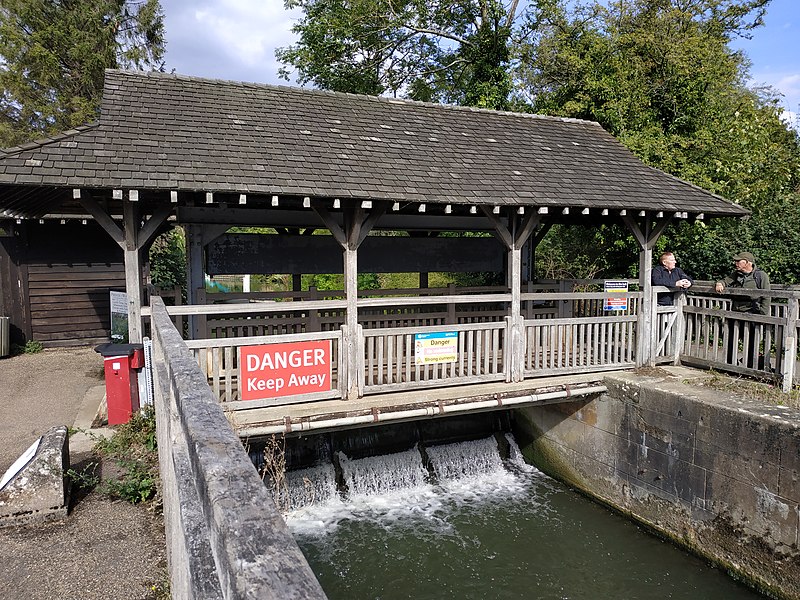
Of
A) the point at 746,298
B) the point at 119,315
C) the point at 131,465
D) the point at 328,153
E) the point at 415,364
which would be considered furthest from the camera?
the point at 119,315

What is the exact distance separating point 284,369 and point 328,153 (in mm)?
2920

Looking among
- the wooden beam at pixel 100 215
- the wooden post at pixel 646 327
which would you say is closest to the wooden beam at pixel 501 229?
the wooden post at pixel 646 327

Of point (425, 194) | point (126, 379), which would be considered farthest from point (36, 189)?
point (425, 194)

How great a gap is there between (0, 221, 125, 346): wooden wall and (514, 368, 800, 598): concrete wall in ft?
34.3

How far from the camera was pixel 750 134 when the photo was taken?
13.4m

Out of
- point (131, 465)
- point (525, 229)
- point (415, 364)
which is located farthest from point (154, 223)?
point (525, 229)

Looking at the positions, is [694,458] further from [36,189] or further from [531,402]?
[36,189]

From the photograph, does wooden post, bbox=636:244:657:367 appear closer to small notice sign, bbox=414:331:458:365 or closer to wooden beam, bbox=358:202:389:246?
small notice sign, bbox=414:331:458:365

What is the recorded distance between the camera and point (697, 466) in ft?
21.1

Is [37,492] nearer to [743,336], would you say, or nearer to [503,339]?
[503,339]

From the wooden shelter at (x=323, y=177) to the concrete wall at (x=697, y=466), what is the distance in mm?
1477

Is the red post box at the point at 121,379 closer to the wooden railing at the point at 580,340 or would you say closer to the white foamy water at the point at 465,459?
the white foamy water at the point at 465,459

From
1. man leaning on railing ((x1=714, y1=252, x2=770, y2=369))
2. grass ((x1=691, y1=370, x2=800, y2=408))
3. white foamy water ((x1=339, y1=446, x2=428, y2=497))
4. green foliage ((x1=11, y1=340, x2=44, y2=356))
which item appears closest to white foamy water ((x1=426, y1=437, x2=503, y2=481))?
white foamy water ((x1=339, y1=446, x2=428, y2=497))

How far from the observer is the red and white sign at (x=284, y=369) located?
6094mm
